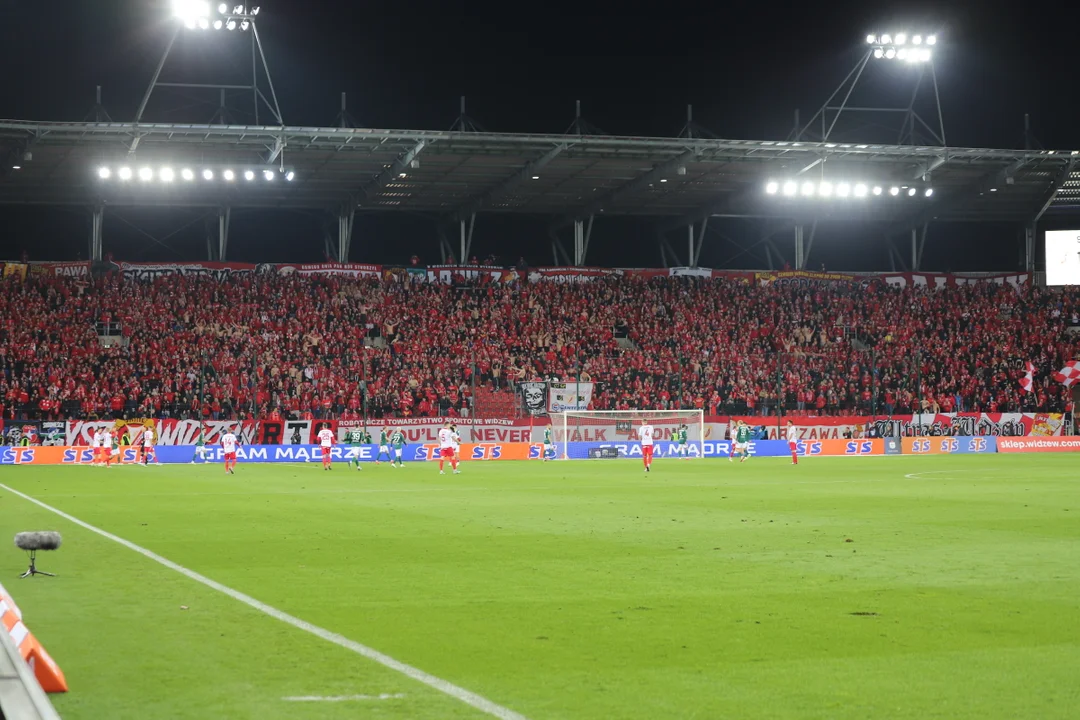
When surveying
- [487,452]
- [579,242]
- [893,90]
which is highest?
[893,90]

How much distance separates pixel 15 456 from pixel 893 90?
4274 cm

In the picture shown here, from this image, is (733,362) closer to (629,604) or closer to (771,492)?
(771,492)

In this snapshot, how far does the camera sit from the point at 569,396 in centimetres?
5178

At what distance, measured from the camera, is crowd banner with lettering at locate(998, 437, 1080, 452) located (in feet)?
176

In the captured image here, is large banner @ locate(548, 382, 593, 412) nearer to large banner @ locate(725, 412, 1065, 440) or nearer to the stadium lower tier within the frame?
the stadium lower tier

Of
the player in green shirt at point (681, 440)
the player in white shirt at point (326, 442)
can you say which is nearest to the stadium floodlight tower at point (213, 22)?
the player in white shirt at point (326, 442)

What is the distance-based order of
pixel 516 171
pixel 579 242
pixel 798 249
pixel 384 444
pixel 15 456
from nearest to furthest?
pixel 15 456 → pixel 384 444 → pixel 516 171 → pixel 579 242 → pixel 798 249

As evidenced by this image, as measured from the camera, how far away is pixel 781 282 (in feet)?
210

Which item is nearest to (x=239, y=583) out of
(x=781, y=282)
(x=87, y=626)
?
(x=87, y=626)

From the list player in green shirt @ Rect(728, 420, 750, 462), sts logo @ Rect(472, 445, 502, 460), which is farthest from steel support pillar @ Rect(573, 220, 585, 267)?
player in green shirt @ Rect(728, 420, 750, 462)

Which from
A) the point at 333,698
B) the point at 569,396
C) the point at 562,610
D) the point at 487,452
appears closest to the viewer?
the point at 333,698

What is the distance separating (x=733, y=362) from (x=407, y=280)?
16.7 metres

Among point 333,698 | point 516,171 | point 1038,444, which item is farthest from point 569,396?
point 333,698

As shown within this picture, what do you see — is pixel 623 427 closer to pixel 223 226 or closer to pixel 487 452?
pixel 487 452
